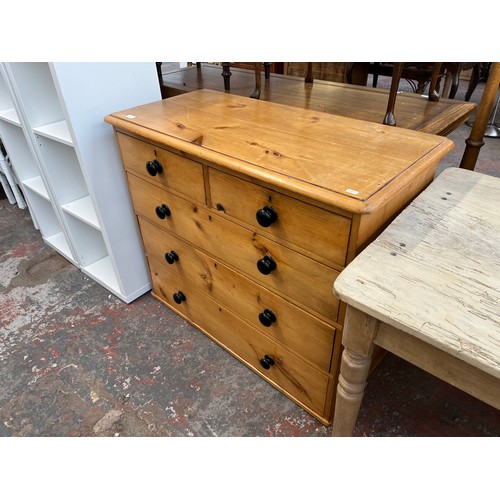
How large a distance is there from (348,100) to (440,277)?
1.20 meters

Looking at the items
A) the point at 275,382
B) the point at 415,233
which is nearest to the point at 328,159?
the point at 415,233

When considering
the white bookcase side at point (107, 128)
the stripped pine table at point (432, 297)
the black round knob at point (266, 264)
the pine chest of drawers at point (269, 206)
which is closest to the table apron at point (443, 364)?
the stripped pine table at point (432, 297)

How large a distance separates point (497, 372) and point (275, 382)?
892 millimetres

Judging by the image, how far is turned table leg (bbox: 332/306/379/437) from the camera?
0.77 metres

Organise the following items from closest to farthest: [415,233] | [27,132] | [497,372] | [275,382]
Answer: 1. [497,372]
2. [415,233]
3. [275,382]
4. [27,132]

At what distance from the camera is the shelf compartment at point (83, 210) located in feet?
5.50

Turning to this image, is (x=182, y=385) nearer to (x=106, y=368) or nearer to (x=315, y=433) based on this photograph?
(x=106, y=368)

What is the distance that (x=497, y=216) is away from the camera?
0.92 meters

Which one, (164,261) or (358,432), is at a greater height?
(164,261)

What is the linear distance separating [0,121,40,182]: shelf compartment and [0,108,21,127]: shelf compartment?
0.06 meters

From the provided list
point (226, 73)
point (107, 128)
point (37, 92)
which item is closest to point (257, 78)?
point (226, 73)

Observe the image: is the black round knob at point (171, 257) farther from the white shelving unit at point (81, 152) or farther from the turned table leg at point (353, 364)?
the turned table leg at point (353, 364)

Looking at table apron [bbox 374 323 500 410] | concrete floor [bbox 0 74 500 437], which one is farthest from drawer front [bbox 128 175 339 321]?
concrete floor [bbox 0 74 500 437]

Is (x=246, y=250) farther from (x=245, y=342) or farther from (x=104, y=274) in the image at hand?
A: (x=104, y=274)
